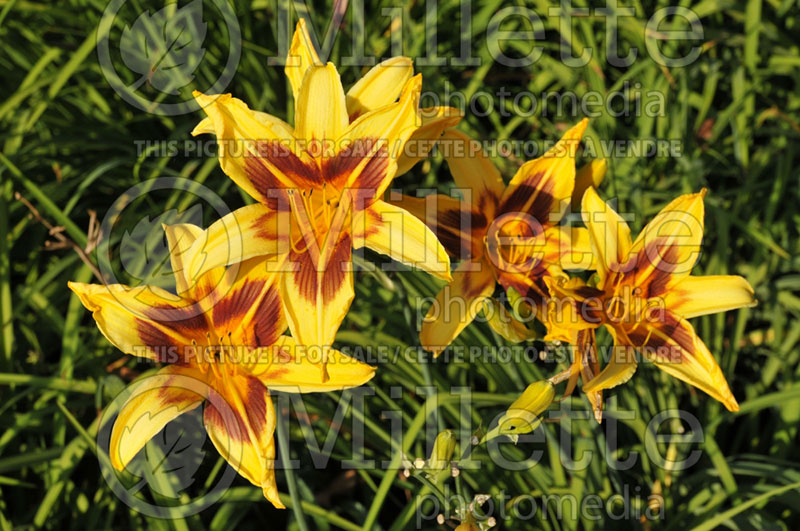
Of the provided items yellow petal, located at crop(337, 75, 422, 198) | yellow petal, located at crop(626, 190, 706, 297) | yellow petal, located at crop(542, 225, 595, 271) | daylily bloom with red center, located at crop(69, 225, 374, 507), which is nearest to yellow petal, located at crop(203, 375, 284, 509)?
daylily bloom with red center, located at crop(69, 225, 374, 507)

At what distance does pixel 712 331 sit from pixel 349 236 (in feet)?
5.34

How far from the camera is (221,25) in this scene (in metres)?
2.88

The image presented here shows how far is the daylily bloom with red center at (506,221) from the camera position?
1.69 meters

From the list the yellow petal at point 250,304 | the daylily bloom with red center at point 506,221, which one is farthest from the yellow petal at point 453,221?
the yellow petal at point 250,304

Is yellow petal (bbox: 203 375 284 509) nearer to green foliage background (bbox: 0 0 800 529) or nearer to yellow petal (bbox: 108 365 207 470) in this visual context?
yellow petal (bbox: 108 365 207 470)

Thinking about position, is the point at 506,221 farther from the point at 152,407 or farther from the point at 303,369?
the point at 152,407

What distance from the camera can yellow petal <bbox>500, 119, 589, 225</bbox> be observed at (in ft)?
5.74

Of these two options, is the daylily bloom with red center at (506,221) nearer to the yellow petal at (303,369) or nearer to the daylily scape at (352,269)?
the daylily scape at (352,269)

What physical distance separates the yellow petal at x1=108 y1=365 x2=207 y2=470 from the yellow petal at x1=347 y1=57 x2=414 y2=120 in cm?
66

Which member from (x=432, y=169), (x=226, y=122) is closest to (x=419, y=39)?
(x=432, y=169)

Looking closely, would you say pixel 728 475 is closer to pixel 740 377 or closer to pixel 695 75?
pixel 740 377

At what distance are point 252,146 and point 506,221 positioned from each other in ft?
2.12

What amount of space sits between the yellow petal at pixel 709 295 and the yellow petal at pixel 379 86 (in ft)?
2.50

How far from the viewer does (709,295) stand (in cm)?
165
